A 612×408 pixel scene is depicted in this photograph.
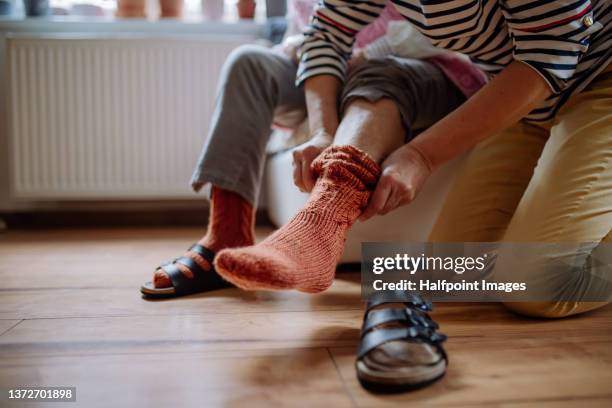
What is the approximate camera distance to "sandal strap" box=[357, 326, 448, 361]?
0.57 m

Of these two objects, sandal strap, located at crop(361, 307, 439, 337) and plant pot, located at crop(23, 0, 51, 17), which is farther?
plant pot, located at crop(23, 0, 51, 17)

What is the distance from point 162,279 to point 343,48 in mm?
491

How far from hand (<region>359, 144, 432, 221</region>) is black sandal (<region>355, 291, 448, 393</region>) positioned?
144 mm

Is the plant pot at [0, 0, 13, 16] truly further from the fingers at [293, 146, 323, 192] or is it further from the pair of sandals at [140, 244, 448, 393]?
the pair of sandals at [140, 244, 448, 393]

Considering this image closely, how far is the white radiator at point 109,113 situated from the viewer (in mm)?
1796

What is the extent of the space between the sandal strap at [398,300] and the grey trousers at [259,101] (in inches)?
12.2

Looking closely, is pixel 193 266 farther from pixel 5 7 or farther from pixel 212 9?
pixel 5 7

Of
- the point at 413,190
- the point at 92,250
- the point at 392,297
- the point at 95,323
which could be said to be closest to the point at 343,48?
the point at 413,190

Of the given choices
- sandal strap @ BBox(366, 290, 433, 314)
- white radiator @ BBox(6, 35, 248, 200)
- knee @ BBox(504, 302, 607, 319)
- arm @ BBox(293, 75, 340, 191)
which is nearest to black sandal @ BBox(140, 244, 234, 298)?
arm @ BBox(293, 75, 340, 191)

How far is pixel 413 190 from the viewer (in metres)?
0.73

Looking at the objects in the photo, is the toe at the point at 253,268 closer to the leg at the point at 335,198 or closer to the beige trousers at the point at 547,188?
the leg at the point at 335,198

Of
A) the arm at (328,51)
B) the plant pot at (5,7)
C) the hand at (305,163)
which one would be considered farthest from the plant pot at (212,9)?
the hand at (305,163)

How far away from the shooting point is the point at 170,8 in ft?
6.36

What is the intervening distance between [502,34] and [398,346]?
48 cm
